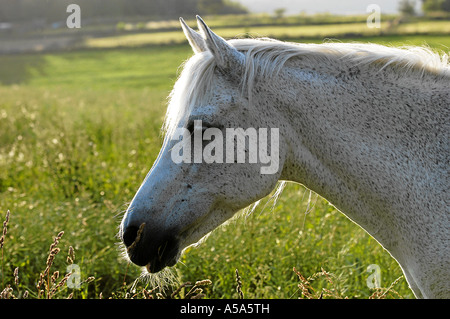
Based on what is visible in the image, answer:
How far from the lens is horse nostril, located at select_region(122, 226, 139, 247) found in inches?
88.7

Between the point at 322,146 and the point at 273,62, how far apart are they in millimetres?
526

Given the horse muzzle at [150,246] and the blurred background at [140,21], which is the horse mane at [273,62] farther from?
the blurred background at [140,21]

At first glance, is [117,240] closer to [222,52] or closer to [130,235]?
[130,235]

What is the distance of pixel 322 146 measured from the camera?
2.35m

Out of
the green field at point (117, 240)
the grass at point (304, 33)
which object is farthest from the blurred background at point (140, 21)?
the green field at point (117, 240)

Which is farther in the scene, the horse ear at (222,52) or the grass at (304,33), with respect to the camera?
the grass at (304,33)

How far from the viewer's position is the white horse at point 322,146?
2264 millimetres

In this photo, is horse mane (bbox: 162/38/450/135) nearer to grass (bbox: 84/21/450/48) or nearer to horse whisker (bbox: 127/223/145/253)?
horse whisker (bbox: 127/223/145/253)

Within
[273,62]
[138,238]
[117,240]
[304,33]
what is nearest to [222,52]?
[273,62]

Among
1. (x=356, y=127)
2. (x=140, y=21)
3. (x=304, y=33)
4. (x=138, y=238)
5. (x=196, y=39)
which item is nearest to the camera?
(x=138, y=238)

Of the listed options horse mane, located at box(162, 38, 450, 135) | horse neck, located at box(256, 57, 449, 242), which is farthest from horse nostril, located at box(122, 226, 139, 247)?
horse neck, located at box(256, 57, 449, 242)

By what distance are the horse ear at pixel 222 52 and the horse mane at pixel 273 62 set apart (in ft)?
0.15

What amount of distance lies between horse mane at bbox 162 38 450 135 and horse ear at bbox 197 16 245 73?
0.15ft
